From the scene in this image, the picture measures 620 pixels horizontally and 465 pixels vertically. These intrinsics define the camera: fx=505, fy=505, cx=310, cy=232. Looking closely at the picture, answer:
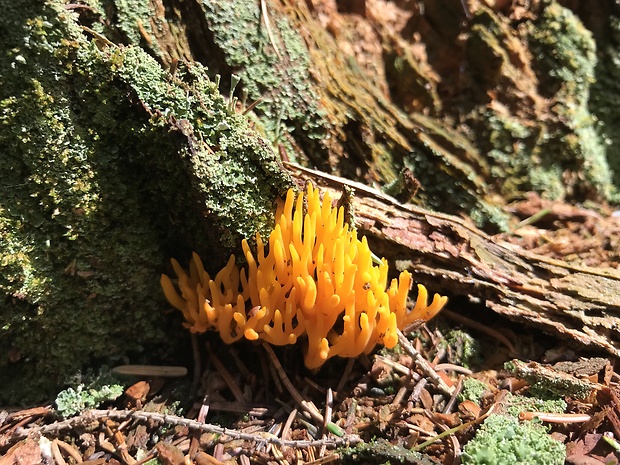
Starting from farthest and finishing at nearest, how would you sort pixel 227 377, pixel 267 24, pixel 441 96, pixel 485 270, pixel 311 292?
pixel 441 96 < pixel 267 24 < pixel 485 270 < pixel 227 377 < pixel 311 292

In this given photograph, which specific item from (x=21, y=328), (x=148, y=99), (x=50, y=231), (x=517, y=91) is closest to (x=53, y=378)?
(x=21, y=328)

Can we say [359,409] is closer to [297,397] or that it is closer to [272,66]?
[297,397]

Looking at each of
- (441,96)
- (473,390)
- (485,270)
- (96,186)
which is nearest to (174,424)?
(96,186)

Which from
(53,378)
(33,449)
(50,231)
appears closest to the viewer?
(33,449)

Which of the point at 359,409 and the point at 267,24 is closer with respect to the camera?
the point at 359,409

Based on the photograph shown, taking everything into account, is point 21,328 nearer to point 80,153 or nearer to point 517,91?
point 80,153

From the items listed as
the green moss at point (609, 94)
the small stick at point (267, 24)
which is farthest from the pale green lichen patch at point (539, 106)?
the small stick at point (267, 24)

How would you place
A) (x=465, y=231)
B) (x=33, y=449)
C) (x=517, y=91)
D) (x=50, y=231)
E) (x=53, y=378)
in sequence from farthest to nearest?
(x=517, y=91)
(x=465, y=231)
(x=53, y=378)
(x=50, y=231)
(x=33, y=449)
